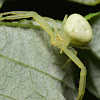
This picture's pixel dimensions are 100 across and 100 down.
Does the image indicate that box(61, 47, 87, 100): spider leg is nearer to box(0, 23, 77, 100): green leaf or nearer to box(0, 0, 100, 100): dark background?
box(0, 23, 77, 100): green leaf

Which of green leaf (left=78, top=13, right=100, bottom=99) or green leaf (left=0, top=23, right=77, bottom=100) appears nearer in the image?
green leaf (left=0, top=23, right=77, bottom=100)

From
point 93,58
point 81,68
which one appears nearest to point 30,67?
point 81,68

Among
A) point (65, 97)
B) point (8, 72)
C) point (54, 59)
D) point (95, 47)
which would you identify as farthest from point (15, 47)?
point (95, 47)

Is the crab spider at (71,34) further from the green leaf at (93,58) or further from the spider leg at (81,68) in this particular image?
the green leaf at (93,58)

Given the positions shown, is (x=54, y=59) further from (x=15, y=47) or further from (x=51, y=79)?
(x=15, y=47)

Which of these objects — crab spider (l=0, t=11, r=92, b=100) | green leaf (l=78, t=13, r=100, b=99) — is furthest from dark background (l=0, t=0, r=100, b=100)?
crab spider (l=0, t=11, r=92, b=100)

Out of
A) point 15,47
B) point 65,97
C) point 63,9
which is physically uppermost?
point 63,9

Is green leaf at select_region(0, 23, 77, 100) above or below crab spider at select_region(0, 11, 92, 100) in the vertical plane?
below
